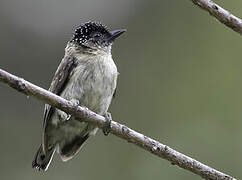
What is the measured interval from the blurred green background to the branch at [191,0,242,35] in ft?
12.3

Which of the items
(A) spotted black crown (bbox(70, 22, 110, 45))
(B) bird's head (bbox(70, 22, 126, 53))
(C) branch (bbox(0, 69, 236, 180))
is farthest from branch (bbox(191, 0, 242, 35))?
(A) spotted black crown (bbox(70, 22, 110, 45))

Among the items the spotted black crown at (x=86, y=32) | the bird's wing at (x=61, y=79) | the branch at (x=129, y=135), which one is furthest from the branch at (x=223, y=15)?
the spotted black crown at (x=86, y=32)

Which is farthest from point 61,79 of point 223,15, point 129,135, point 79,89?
point 223,15

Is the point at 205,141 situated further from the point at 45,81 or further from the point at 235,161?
the point at 45,81

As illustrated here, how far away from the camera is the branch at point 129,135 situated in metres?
4.30

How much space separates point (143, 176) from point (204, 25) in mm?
2480

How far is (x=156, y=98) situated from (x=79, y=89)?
3.21 metres

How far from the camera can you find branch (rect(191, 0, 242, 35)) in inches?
161

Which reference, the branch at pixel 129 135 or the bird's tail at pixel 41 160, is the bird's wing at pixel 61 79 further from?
the branch at pixel 129 135

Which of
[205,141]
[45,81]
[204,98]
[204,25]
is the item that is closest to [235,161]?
[205,141]

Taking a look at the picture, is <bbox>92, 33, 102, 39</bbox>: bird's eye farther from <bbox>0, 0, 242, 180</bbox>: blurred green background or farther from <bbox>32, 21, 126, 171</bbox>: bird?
<bbox>0, 0, 242, 180</bbox>: blurred green background

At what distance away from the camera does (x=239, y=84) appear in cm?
838

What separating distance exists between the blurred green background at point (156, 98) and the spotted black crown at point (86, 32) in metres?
2.26

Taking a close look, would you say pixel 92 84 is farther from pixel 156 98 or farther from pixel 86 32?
pixel 156 98
